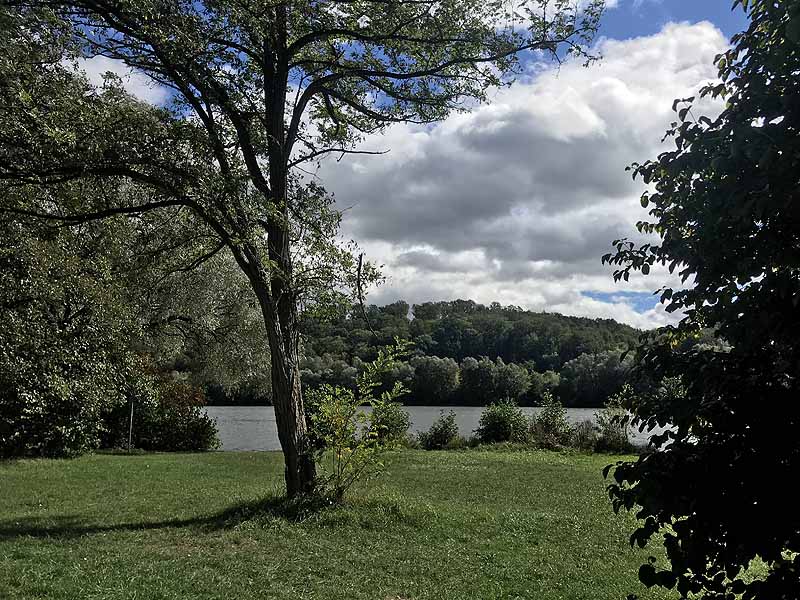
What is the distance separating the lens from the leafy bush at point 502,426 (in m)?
22.0

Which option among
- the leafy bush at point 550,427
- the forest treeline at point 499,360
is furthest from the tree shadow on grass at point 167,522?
the forest treeline at point 499,360

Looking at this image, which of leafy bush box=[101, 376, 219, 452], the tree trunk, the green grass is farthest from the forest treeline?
the tree trunk

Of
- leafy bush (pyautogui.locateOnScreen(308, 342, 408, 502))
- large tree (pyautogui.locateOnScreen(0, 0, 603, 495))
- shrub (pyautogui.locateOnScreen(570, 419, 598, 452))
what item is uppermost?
large tree (pyautogui.locateOnScreen(0, 0, 603, 495))

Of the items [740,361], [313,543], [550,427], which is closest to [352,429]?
[313,543]

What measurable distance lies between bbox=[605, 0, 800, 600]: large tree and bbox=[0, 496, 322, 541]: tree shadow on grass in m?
Result: 6.45

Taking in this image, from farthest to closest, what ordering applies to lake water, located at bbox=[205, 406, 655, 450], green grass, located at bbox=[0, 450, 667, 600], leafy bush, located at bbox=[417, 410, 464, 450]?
1. lake water, located at bbox=[205, 406, 655, 450]
2. leafy bush, located at bbox=[417, 410, 464, 450]
3. green grass, located at bbox=[0, 450, 667, 600]

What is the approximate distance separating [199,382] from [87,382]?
32.8ft

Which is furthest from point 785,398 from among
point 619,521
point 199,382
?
point 199,382

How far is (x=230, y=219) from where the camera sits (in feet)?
28.6

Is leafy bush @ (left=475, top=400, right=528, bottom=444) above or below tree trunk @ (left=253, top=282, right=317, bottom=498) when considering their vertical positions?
below

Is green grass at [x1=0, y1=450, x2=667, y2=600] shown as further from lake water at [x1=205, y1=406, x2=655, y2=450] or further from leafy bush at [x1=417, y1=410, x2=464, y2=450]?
lake water at [x1=205, y1=406, x2=655, y2=450]

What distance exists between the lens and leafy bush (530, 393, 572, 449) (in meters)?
21.2

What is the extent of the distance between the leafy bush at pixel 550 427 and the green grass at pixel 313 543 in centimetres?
858

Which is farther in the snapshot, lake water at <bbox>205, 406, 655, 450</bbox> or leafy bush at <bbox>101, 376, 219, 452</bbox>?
lake water at <bbox>205, 406, 655, 450</bbox>
